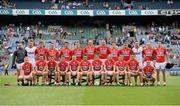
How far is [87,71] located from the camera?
1975 cm

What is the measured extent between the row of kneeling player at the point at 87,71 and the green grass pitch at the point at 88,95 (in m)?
1.04

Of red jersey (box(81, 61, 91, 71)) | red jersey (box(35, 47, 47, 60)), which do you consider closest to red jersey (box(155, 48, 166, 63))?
red jersey (box(81, 61, 91, 71))

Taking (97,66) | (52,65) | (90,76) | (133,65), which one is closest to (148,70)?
(133,65)

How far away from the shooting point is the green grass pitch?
47.8 feet

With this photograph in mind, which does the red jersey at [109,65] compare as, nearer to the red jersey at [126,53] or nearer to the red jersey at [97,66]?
the red jersey at [97,66]

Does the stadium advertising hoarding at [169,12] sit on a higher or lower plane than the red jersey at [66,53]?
higher

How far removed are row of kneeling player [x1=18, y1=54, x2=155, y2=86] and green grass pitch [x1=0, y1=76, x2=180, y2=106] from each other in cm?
104

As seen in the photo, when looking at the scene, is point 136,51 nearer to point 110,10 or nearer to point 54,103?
point 54,103

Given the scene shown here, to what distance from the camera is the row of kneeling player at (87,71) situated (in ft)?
64.6

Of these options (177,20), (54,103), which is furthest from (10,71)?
(54,103)

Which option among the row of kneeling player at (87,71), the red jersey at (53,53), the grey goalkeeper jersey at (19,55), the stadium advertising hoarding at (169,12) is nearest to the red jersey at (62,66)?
the row of kneeling player at (87,71)

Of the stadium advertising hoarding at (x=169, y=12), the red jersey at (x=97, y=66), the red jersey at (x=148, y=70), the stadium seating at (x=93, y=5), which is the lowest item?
the red jersey at (x=148, y=70)

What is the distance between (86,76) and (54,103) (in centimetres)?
578

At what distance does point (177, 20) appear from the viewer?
158ft
